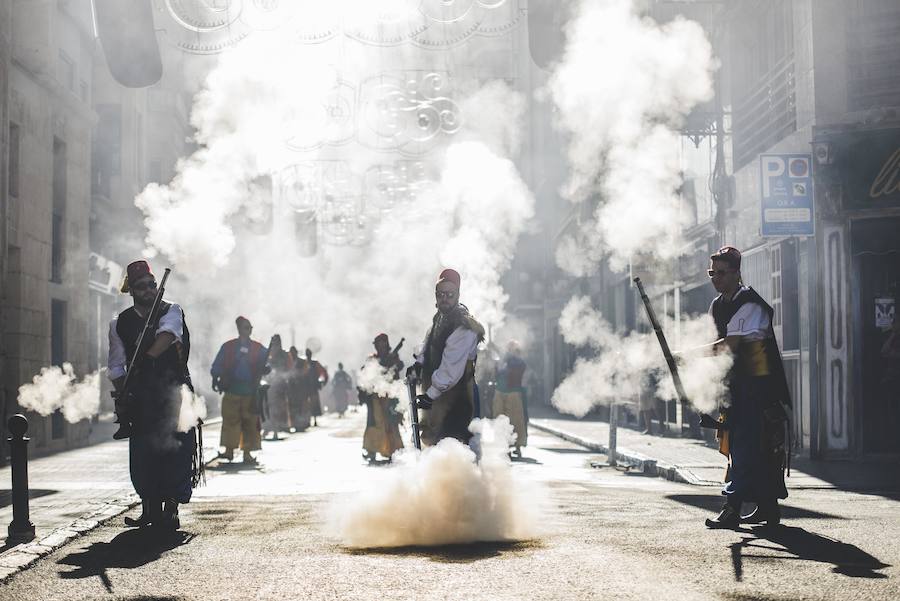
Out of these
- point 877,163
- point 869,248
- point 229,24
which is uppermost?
point 229,24

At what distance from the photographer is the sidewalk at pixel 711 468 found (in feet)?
42.2

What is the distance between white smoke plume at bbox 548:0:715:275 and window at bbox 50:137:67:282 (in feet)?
27.7

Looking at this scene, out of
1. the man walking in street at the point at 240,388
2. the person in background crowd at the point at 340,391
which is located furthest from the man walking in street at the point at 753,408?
the person in background crowd at the point at 340,391

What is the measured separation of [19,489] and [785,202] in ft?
38.1

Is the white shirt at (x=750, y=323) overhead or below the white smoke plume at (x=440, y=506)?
overhead

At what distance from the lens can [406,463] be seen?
8.45 m

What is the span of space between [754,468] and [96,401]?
6332 mm

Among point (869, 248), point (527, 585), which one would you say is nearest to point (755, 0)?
point (869, 248)

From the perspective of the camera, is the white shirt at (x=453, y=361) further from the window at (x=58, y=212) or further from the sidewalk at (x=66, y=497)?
the window at (x=58, y=212)

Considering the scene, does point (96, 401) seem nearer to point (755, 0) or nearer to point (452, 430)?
point (452, 430)

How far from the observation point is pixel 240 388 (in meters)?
17.0

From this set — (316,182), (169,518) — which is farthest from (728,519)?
(316,182)

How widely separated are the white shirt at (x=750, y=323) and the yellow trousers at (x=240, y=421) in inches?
377

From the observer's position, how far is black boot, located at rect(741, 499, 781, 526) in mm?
8523
